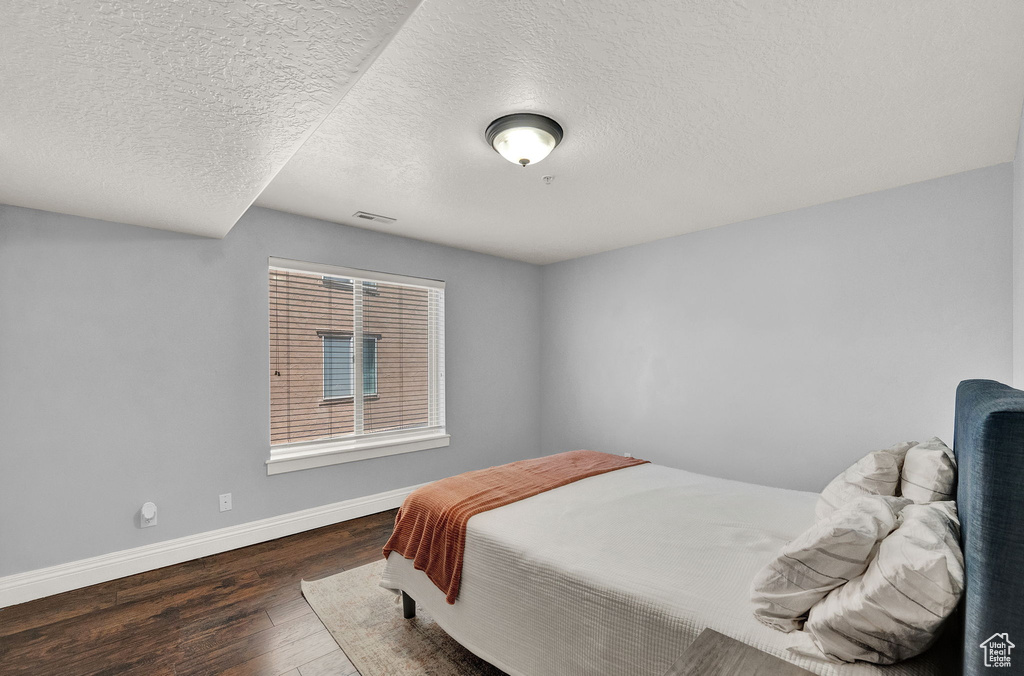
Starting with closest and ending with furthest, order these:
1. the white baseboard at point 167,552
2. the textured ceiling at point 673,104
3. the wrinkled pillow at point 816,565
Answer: the wrinkled pillow at point 816,565
the textured ceiling at point 673,104
the white baseboard at point 167,552

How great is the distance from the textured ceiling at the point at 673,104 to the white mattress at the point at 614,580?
188cm

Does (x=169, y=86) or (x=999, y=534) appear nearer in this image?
(x=999, y=534)

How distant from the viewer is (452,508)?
220 centimetres

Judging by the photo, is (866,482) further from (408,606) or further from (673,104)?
(408,606)

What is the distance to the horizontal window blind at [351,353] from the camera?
11.9 ft

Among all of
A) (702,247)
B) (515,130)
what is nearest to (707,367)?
(702,247)

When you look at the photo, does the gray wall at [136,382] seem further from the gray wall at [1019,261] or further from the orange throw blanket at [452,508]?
the gray wall at [1019,261]

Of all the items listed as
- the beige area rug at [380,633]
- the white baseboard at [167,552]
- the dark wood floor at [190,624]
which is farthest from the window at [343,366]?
the beige area rug at [380,633]

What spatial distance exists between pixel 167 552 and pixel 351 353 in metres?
1.82

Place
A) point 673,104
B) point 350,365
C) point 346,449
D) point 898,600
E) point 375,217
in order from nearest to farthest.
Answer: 1. point 898,600
2. point 673,104
3. point 375,217
4. point 346,449
5. point 350,365

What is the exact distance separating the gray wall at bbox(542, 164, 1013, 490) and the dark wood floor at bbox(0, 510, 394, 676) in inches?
113

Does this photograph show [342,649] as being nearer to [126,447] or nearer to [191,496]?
[191,496]

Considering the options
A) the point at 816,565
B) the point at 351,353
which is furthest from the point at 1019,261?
the point at 351,353

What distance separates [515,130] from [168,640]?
9.69 feet
